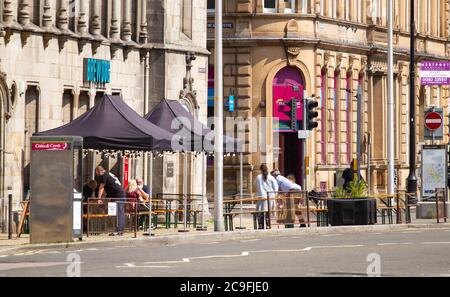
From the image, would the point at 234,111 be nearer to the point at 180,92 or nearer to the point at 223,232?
the point at 180,92

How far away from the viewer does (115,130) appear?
132ft

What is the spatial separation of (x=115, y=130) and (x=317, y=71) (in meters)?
27.4

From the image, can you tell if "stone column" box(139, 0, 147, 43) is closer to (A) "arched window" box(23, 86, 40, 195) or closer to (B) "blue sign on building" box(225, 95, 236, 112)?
(A) "arched window" box(23, 86, 40, 195)

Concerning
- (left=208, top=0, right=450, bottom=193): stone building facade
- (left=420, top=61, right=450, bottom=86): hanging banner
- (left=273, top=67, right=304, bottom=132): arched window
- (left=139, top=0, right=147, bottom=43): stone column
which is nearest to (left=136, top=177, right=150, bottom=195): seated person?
(left=139, top=0, right=147, bottom=43): stone column

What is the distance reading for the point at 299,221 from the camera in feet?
141

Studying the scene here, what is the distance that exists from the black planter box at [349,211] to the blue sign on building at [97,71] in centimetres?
700

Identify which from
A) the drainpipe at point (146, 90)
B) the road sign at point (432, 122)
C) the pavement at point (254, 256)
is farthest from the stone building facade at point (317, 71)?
the pavement at point (254, 256)

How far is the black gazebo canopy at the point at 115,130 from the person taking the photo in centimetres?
3969

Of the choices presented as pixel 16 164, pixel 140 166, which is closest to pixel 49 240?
pixel 16 164

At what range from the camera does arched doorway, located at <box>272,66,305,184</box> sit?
65.9 meters

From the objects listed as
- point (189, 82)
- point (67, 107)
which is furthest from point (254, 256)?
point (189, 82)

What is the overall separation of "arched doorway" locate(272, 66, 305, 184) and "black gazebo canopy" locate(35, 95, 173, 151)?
80.6ft

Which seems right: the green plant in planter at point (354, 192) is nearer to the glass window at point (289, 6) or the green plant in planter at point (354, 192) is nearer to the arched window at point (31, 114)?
the arched window at point (31, 114)

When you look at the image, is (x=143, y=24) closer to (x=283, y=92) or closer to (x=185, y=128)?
(x=185, y=128)
